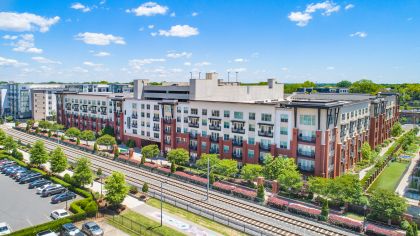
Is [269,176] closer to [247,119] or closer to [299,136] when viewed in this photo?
[299,136]

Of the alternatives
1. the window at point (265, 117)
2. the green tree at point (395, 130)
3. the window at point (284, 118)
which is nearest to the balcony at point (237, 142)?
the window at point (265, 117)

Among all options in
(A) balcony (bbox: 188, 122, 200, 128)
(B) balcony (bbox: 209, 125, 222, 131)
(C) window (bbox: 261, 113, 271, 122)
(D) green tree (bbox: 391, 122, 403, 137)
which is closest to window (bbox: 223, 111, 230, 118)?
(B) balcony (bbox: 209, 125, 222, 131)

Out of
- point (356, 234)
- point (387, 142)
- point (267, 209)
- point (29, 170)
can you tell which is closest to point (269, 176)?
point (267, 209)

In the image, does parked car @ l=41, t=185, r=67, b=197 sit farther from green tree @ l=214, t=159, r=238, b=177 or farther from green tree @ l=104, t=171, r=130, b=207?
green tree @ l=214, t=159, r=238, b=177

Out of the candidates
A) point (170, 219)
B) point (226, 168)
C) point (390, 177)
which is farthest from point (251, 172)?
point (390, 177)

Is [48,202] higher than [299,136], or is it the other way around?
[299,136]

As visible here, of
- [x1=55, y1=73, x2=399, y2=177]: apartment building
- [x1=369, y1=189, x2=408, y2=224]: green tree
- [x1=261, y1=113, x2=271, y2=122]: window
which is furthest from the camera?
[x1=261, y1=113, x2=271, y2=122]: window
